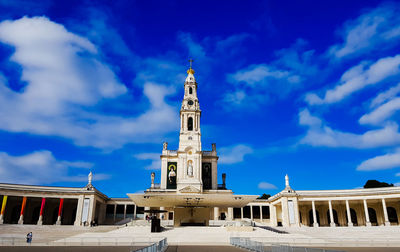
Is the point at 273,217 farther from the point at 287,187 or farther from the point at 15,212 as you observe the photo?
the point at 15,212

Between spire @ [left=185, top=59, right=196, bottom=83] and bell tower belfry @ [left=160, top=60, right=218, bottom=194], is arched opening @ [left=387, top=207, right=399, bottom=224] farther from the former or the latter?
spire @ [left=185, top=59, right=196, bottom=83]

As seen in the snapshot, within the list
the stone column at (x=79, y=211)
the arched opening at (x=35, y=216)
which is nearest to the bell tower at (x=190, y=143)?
the stone column at (x=79, y=211)

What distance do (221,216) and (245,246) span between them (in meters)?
45.9

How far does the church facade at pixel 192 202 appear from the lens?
46562 millimetres

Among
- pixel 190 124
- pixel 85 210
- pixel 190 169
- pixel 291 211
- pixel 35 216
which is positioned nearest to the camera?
pixel 85 210

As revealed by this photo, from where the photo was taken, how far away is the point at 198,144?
6294 cm

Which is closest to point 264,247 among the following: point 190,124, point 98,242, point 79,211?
Answer: point 98,242

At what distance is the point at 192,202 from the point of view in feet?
138

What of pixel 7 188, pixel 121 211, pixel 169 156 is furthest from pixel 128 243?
pixel 121 211

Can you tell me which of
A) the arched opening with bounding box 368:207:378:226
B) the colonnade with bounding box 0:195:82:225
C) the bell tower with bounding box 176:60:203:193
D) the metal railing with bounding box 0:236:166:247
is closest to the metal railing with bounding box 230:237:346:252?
the metal railing with bounding box 0:236:166:247

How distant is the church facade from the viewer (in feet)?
153

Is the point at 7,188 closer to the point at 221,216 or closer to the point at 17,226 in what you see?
the point at 17,226

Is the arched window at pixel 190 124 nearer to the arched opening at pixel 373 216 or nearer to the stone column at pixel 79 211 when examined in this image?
the stone column at pixel 79 211

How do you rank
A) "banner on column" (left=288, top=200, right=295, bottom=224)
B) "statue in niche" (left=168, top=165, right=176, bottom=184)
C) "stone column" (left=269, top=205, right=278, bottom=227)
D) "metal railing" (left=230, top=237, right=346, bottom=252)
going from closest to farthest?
"metal railing" (left=230, top=237, right=346, bottom=252), "banner on column" (left=288, top=200, right=295, bottom=224), "stone column" (left=269, top=205, right=278, bottom=227), "statue in niche" (left=168, top=165, right=176, bottom=184)
